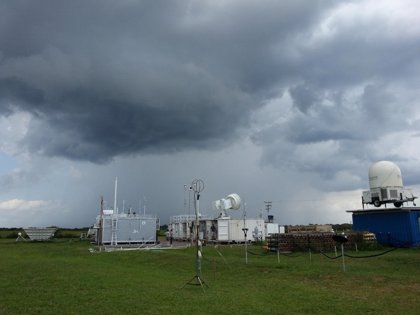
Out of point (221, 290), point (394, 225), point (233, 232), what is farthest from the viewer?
point (233, 232)

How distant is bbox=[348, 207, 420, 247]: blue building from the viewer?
3606cm

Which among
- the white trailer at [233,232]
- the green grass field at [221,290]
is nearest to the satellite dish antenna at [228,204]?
the white trailer at [233,232]

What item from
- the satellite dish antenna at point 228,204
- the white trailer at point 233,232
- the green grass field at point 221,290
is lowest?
the green grass field at point 221,290

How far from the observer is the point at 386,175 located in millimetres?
39312

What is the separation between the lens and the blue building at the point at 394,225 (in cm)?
3606

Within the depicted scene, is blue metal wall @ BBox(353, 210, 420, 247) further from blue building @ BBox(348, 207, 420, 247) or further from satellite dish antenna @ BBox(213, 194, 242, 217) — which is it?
satellite dish antenna @ BBox(213, 194, 242, 217)

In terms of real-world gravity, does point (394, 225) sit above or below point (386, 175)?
below

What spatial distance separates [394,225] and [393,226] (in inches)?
5.9

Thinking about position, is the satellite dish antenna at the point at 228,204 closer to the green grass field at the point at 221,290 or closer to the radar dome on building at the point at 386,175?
the radar dome on building at the point at 386,175

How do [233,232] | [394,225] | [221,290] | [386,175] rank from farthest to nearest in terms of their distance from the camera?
[233,232], [386,175], [394,225], [221,290]

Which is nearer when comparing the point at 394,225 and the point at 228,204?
the point at 394,225

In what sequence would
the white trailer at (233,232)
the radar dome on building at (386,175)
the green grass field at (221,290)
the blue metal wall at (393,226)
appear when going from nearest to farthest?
the green grass field at (221,290) < the blue metal wall at (393,226) < the radar dome on building at (386,175) < the white trailer at (233,232)

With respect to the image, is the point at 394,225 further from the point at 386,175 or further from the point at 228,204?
the point at 228,204

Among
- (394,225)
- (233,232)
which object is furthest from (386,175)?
(233,232)
